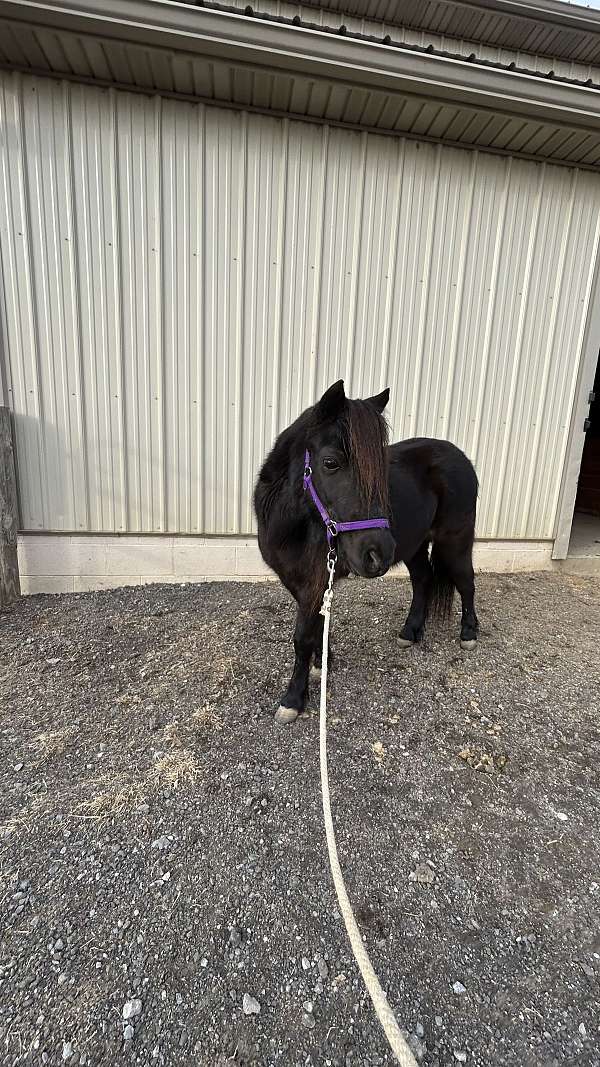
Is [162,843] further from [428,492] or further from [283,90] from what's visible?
[283,90]

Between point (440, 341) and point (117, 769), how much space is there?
13.6 ft

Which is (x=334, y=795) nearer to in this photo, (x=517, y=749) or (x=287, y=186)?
(x=517, y=749)

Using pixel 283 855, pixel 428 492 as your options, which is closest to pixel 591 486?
pixel 428 492

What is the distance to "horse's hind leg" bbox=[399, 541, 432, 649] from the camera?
3385 millimetres

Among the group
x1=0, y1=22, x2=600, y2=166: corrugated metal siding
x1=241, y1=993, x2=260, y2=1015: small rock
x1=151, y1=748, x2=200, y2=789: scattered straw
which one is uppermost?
x1=0, y1=22, x2=600, y2=166: corrugated metal siding

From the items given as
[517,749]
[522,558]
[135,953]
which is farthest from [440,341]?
[135,953]

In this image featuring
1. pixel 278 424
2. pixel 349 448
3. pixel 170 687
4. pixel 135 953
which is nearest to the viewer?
pixel 135 953

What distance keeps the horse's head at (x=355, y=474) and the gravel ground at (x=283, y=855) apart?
1.06m

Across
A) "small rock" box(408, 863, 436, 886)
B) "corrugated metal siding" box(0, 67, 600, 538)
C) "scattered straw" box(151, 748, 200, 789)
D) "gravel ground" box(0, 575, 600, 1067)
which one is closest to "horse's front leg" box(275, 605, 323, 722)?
"gravel ground" box(0, 575, 600, 1067)

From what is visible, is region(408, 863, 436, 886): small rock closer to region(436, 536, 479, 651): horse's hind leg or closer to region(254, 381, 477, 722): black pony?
region(254, 381, 477, 722): black pony

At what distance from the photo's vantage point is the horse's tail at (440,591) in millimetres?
3410

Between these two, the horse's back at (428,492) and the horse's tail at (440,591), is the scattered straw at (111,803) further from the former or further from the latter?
the horse's tail at (440,591)

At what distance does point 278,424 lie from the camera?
421 cm

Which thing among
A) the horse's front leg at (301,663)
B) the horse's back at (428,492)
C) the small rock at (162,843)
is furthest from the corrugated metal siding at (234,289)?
the small rock at (162,843)
